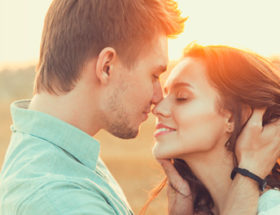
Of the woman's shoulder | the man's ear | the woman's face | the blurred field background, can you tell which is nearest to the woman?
the woman's face

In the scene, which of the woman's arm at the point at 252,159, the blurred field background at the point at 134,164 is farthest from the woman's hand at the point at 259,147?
the blurred field background at the point at 134,164

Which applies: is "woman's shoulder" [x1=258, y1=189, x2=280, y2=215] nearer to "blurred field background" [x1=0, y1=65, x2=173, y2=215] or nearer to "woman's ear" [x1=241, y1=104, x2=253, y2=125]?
"woman's ear" [x1=241, y1=104, x2=253, y2=125]

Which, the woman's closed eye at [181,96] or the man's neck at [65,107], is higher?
the man's neck at [65,107]

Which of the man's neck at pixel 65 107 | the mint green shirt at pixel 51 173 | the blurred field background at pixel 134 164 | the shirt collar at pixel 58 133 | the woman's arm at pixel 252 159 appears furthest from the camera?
the blurred field background at pixel 134 164

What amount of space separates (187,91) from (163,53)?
0.33 m

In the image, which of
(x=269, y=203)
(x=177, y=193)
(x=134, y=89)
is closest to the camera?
(x=269, y=203)

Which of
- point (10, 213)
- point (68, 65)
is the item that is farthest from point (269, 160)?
point (10, 213)

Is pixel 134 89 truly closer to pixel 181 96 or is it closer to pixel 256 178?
pixel 181 96

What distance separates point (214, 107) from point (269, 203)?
0.76 meters

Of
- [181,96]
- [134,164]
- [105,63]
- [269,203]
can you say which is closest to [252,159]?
[269,203]

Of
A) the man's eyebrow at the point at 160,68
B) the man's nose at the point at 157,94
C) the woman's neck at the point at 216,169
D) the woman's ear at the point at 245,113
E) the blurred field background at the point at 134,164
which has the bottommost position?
the blurred field background at the point at 134,164

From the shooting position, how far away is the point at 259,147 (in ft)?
9.77

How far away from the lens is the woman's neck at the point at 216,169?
10.7 ft

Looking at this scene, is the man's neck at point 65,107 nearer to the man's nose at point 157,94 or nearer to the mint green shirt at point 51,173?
the mint green shirt at point 51,173
